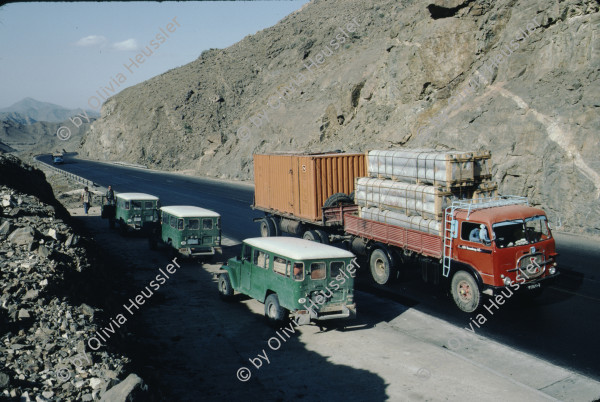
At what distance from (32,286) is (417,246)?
10.4 meters

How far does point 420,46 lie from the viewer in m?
38.1

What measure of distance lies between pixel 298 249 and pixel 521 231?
20.2 feet

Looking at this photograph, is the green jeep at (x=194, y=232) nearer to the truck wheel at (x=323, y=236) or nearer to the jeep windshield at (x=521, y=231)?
the truck wheel at (x=323, y=236)

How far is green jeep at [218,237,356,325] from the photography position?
12.4 meters

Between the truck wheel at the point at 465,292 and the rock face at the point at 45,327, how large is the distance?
912 centimetres

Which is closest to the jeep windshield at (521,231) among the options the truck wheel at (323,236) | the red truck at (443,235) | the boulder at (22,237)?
the red truck at (443,235)

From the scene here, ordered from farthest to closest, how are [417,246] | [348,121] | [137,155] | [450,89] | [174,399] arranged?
[137,155] < [348,121] < [450,89] < [417,246] < [174,399]

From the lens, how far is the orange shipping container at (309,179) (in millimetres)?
20000

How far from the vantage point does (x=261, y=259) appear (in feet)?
45.3

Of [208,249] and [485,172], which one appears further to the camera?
[208,249]

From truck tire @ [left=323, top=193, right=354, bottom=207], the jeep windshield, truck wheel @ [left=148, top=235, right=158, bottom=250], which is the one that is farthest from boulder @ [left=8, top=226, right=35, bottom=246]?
the jeep windshield

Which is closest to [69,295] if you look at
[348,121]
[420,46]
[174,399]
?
[174,399]

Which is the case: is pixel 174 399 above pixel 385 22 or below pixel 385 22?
below

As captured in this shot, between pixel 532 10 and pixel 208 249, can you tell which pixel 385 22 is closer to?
pixel 532 10
